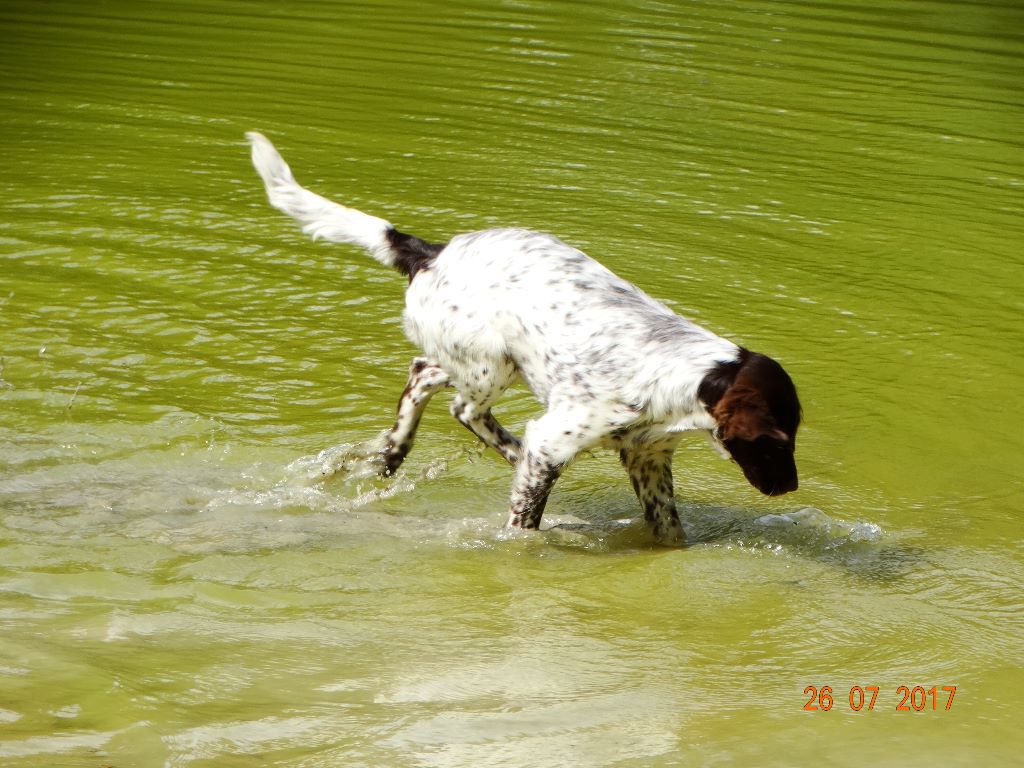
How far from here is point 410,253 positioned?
6336mm

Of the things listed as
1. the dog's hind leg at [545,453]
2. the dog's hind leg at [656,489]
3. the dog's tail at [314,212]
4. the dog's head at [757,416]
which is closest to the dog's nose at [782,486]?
the dog's head at [757,416]

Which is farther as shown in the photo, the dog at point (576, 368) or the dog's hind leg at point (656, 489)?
the dog's hind leg at point (656, 489)

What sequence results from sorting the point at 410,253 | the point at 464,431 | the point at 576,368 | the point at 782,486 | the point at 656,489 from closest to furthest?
the point at 782,486, the point at 576,368, the point at 656,489, the point at 410,253, the point at 464,431

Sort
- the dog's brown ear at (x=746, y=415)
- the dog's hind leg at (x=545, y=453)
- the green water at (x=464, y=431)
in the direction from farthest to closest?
the dog's hind leg at (x=545, y=453) → the dog's brown ear at (x=746, y=415) → the green water at (x=464, y=431)

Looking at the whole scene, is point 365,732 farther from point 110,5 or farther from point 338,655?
point 110,5

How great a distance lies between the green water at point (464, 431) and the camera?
4.20m

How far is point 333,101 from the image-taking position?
12891mm

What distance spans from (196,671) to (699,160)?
8.10 m

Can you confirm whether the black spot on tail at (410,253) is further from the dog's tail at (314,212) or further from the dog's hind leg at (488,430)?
the dog's hind leg at (488,430)

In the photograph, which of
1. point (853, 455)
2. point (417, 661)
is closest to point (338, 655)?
point (417, 661)
